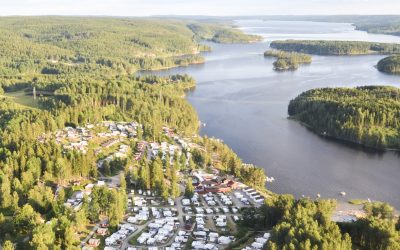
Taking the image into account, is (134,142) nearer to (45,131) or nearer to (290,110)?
(45,131)

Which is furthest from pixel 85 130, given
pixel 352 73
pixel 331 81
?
pixel 352 73

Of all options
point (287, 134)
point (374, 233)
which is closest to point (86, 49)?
point (287, 134)

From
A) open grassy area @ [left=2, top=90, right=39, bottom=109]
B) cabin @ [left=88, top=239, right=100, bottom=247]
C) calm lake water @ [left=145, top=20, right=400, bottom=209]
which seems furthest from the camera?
open grassy area @ [left=2, top=90, right=39, bottom=109]

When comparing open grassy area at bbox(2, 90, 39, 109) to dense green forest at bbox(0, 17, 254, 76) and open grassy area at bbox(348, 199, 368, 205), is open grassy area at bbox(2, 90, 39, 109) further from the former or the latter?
open grassy area at bbox(348, 199, 368, 205)

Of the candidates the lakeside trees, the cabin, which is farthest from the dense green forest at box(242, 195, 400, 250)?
the cabin

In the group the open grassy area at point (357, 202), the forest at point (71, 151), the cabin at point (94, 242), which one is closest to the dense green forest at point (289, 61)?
the forest at point (71, 151)
